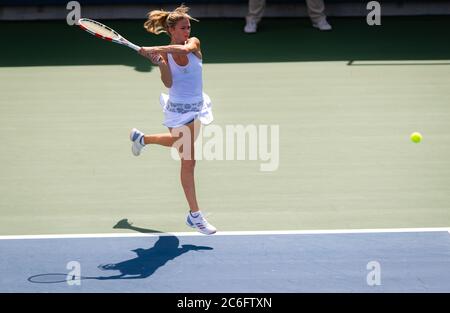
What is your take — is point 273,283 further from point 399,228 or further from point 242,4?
point 242,4

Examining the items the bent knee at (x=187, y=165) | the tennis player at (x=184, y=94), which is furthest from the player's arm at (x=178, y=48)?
the bent knee at (x=187, y=165)

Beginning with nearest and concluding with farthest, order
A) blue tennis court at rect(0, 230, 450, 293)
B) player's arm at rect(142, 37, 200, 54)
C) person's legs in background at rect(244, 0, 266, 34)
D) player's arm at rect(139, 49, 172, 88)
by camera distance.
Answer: blue tennis court at rect(0, 230, 450, 293), player's arm at rect(142, 37, 200, 54), player's arm at rect(139, 49, 172, 88), person's legs in background at rect(244, 0, 266, 34)

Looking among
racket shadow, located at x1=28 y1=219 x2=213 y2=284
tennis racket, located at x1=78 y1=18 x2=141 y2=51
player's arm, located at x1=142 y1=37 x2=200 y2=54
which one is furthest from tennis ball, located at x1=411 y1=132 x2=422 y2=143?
tennis racket, located at x1=78 y1=18 x2=141 y2=51

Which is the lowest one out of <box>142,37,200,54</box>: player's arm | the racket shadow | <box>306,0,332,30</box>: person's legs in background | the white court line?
the racket shadow

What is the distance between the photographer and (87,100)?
42.6 feet

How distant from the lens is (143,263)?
28.0 feet

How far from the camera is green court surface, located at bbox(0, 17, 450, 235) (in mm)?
9711

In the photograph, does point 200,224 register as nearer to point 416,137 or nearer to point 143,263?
point 143,263

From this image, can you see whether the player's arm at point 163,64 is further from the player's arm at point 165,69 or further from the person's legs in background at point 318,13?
the person's legs in background at point 318,13

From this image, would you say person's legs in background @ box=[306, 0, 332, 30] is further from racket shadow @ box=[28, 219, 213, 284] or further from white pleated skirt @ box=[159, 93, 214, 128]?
racket shadow @ box=[28, 219, 213, 284]

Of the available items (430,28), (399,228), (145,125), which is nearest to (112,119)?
(145,125)

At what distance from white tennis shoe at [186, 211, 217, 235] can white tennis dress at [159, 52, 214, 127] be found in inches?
31.8

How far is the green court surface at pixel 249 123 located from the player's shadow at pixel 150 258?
350 mm

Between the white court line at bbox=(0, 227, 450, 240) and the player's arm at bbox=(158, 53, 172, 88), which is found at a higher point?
the player's arm at bbox=(158, 53, 172, 88)
